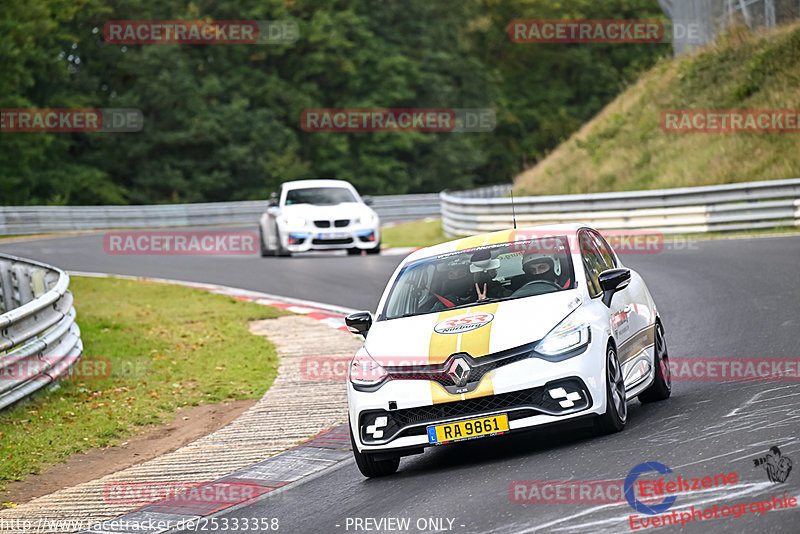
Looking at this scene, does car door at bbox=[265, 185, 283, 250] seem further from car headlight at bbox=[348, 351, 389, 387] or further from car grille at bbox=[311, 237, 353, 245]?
car headlight at bbox=[348, 351, 389, 387]

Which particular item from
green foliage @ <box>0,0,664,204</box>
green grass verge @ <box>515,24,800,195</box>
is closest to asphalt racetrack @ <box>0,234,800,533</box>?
green grass verge @ <box>515,24,800,195</box>

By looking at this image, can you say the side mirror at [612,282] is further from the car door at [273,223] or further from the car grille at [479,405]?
the car door at [273,223]

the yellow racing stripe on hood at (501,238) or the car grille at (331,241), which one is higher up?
the yellow racing stripe on hood at (501,238)

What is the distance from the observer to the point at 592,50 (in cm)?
7650

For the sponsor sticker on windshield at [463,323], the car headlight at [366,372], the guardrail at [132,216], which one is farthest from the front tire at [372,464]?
the guardrail at [132,216]

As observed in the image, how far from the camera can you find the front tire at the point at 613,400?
738 centimetres

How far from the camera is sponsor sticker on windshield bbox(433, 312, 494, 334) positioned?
7.46 meters

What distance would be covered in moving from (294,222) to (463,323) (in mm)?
14651

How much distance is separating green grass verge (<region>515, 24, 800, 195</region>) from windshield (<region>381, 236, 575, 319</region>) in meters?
18.1

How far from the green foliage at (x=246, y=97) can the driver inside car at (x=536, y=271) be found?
1757 inches

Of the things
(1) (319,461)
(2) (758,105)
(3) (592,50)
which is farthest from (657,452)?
(3) (592,50)

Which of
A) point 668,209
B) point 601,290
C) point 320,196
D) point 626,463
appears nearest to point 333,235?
point 320,196

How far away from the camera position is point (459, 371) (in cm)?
719

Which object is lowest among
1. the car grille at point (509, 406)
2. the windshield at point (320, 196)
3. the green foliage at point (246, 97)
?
the car grille at point (509, 406)
